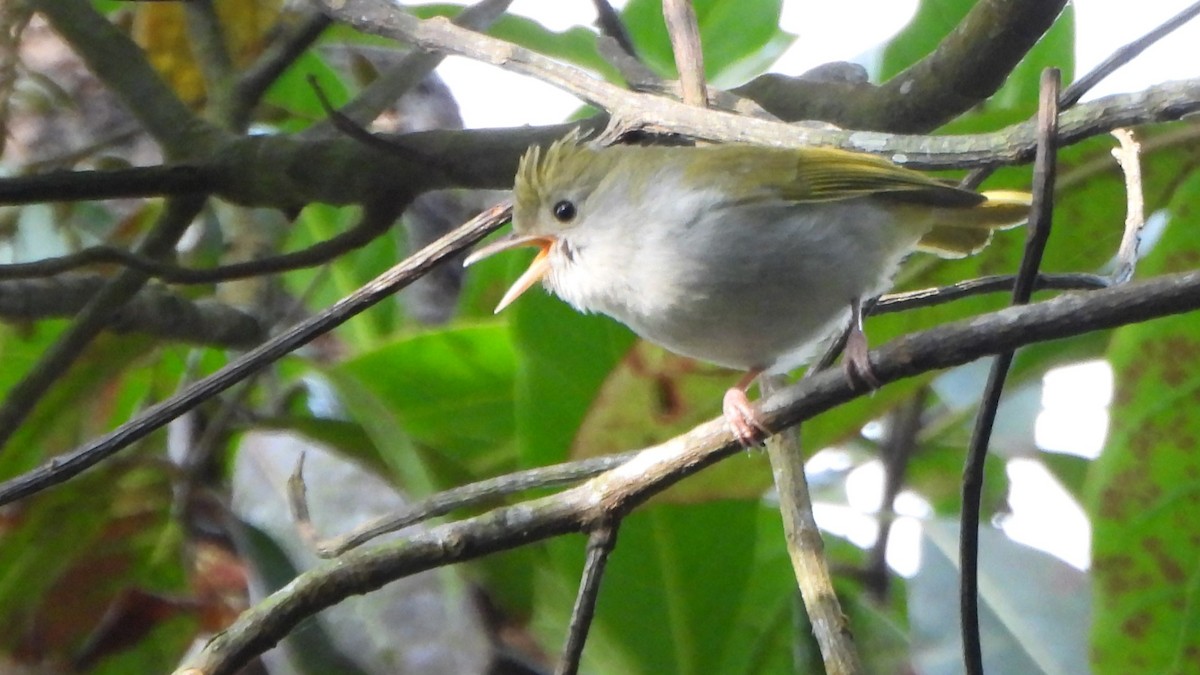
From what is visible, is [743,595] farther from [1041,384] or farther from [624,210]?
[1041,384]

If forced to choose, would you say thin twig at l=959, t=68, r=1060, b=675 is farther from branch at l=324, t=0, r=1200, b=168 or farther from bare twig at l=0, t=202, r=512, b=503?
bare twig at l=0, t=202, r=512, b=503

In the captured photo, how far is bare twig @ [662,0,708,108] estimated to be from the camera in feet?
5.12

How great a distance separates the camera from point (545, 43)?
8.71 ft

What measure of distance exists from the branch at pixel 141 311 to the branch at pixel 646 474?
0.68 m

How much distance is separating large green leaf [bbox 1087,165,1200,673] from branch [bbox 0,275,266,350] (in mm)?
1344

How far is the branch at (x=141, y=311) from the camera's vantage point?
180cm

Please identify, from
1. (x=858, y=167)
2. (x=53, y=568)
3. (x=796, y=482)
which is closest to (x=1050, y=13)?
(x=858, y=167)

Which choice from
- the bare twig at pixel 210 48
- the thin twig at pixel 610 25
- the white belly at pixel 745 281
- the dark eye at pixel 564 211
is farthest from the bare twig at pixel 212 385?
the bare twig at pixel 210 48

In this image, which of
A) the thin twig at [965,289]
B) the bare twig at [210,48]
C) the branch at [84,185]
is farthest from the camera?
the bare twig at [210,48]

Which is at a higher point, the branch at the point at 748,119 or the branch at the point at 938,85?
the branch at the point at 938,85

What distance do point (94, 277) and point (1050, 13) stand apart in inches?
58.1

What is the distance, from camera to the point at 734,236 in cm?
168

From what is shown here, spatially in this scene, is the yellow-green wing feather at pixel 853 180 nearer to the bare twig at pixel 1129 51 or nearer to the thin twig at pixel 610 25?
the thin twig at pixel 610 25

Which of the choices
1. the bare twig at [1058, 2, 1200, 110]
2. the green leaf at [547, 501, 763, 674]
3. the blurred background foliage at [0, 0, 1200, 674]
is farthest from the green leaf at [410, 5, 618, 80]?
the bare twig at [1058, 2, 1200, 110]
